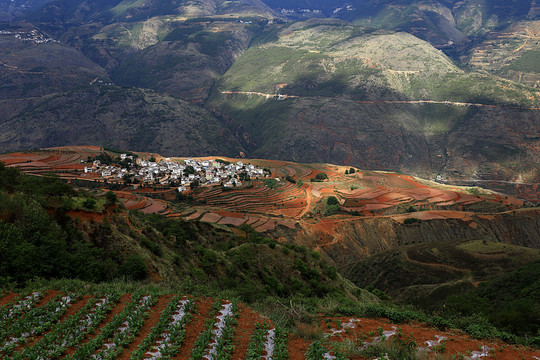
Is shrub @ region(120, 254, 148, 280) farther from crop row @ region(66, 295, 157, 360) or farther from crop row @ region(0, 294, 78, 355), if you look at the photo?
crop row @ region(0, 294, 78, 355)

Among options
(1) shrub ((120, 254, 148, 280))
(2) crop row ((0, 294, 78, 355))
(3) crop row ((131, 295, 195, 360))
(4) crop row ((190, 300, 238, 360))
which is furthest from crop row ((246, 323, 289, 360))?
(1) shrub ((120, 254, 148, 280))

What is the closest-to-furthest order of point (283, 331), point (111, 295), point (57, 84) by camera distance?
point (283, 331) < point (111, 295) < point (57, 84)

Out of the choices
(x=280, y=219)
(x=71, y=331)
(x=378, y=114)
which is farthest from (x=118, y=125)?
(x=71, y=331)

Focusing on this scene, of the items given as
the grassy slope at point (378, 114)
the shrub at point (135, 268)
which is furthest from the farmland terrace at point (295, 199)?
the shrub at point (135, 268)

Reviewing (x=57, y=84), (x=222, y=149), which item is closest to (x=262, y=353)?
(x=222, y=149)

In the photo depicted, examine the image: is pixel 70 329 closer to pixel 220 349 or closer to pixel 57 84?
pixel 220 349

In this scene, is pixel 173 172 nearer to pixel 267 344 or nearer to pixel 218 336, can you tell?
pixel 218 336
